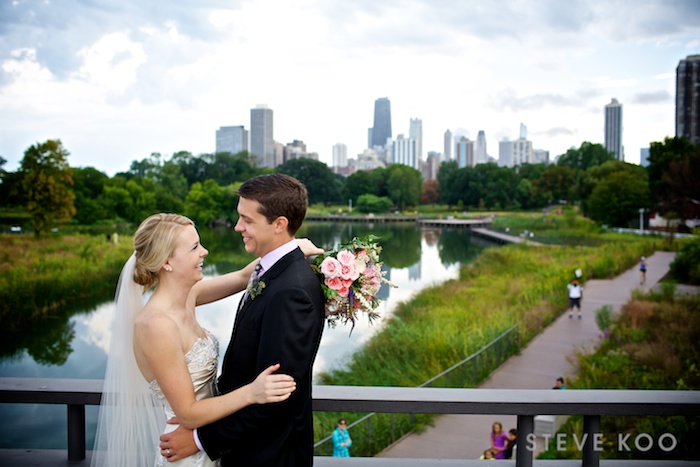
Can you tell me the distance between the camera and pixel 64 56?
38.9 metres

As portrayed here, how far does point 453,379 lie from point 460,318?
4424 millimetres

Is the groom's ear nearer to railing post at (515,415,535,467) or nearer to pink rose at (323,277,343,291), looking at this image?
pink rose at (323,277,343,291)

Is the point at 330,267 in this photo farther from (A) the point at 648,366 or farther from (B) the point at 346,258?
(A) the point at 648,366

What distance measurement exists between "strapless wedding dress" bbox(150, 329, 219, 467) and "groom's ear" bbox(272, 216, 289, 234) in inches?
17.5

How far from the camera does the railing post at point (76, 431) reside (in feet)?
6.49

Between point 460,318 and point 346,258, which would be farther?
point 460,318

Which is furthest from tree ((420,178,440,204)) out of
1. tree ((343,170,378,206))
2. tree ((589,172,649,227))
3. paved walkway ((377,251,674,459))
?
paved walkway ((377,251,674,459))

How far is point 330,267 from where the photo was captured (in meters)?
1.64

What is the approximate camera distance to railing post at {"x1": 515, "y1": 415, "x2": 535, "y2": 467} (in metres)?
1.88

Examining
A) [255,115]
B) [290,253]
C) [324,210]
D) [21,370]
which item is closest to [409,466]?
[290,253]

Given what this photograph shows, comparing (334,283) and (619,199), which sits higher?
(619,199)

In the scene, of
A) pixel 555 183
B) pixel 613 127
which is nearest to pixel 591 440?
pixel 555 183

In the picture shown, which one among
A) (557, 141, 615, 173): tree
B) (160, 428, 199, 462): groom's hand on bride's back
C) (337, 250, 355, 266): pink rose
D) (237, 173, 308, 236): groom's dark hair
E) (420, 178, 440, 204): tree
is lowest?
(160, 428, 199, 462): groom's hand on bride's back

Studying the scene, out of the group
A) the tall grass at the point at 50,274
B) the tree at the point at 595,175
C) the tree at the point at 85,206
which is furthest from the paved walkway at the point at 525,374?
the tree at the point at 595,175
